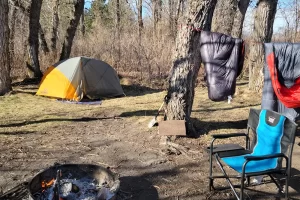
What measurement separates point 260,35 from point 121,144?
20.2 feet

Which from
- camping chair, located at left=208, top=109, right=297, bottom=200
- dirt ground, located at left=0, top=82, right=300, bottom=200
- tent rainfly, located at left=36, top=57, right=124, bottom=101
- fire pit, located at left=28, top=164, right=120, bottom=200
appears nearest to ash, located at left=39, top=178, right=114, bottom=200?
fire pit, located at left=28, top=164, right=120, bottom=200

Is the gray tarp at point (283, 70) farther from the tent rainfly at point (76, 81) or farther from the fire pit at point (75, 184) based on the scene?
the tent rainfly at point (76, 81)

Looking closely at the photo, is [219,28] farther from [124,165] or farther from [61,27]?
[61,27]

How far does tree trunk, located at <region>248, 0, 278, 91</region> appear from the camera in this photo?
890 centimetres

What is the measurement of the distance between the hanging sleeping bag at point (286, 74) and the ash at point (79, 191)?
2.79 m

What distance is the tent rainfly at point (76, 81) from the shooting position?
8.88 meters

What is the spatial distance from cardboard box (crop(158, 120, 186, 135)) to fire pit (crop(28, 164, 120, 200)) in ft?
6.56

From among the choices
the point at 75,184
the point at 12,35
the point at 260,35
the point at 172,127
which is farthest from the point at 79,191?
the point at 12,35

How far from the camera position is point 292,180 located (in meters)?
3.82

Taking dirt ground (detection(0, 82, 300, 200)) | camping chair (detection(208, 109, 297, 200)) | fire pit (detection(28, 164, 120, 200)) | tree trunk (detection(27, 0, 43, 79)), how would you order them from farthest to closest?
tree trunk (detection(27, 0, 43, 79)) → dirt ground (detection(0, 82, 300, 200)) → camping chair (detection(208, 109, 297, 200)) → fire pit (detection(28, 164, 120, 200))

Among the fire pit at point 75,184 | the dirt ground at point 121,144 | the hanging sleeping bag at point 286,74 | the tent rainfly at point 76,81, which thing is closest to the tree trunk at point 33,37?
the tent rainfly at point 76,81

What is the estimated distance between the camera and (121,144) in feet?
16.8

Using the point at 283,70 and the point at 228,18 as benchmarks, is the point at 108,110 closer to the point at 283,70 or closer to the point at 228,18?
the point at 283,70

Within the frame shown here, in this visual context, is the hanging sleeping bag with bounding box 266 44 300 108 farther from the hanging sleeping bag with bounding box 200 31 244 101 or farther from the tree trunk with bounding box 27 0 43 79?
the tree trunk with bounding box 27 0 43 79
